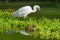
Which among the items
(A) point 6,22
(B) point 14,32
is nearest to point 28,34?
(B) point 14,32

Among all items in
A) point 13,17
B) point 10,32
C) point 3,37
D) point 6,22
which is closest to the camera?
point 3,37

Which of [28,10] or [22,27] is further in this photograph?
[28,10]

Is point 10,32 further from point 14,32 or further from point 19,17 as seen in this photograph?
point 19,17

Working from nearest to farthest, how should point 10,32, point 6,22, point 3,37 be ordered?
1. point 3,37
2. point 10,32
3. point 6,22

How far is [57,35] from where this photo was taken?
440 inches

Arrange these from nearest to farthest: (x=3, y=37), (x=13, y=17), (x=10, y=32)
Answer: (x=3, y=37) → (x=10, y=32) → (x=13, y=17)

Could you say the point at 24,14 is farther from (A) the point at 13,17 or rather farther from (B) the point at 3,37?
(B) the point at 3,37

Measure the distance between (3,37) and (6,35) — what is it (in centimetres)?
38

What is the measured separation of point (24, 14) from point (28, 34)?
388cm

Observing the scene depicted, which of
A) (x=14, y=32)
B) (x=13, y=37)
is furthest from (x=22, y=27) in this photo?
(x=13, y=37)

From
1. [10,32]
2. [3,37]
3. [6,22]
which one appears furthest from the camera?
[6,22]

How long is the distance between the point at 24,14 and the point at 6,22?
7.16ft

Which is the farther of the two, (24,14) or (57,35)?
(24,14)

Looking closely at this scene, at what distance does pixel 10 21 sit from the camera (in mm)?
13336
